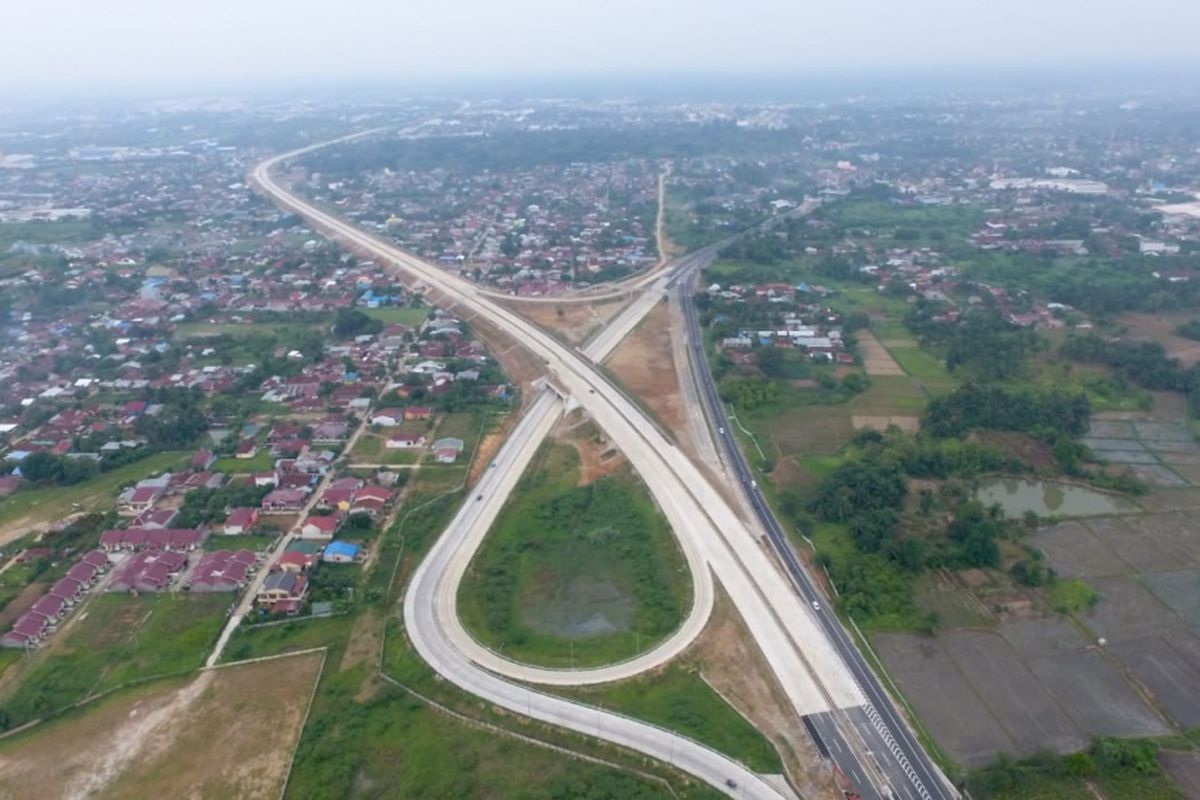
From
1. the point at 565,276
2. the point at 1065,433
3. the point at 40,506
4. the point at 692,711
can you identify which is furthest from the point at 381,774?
the point at 565,276

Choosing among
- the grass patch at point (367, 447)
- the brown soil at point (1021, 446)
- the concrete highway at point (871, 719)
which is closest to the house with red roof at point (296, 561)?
the grass patch at point (367, 447)

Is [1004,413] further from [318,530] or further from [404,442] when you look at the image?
[318,530]

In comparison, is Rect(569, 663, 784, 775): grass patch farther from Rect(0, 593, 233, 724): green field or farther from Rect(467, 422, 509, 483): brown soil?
Rect(467, 422, 509, 483): brown soil

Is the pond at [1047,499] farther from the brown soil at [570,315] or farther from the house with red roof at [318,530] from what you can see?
the house with red roof at [318,530]

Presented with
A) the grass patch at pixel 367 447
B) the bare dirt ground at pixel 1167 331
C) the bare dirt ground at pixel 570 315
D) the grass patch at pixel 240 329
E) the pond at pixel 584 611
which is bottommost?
the pond at pixel 584 611

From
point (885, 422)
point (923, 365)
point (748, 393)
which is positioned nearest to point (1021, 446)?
point (885, 422)

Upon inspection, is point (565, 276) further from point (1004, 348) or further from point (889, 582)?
point (889, 582)
